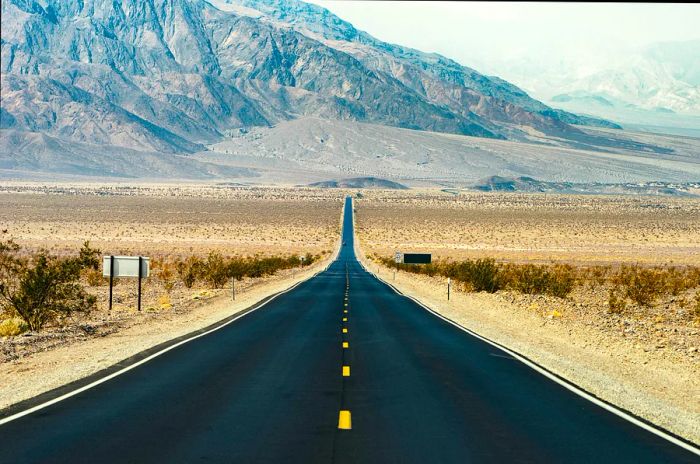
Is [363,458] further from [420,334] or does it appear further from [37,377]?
[420,334]

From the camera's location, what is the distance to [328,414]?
40.3ft

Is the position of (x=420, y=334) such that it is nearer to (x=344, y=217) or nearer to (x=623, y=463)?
(x=623, y=463)

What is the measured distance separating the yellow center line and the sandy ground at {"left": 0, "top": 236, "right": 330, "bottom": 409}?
184 inches

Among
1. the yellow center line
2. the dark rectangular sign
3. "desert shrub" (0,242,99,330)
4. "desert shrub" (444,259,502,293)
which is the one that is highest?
the yellow center line

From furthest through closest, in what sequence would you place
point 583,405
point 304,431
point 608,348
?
point 608,348
point 583,405
point 304,431

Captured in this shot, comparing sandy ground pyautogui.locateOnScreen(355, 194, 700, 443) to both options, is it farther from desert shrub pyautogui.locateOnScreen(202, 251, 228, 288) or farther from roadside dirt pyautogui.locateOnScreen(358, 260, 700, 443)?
desert shrub pyautogui.locateOnScreen(202, 251, 228, 288)

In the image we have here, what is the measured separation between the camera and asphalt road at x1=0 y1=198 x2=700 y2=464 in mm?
10000

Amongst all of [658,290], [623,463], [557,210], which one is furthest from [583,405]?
[557,210]

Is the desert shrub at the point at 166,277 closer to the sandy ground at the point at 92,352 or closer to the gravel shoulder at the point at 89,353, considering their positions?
the sandy ground at the point at 92,352

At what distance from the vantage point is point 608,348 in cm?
2255

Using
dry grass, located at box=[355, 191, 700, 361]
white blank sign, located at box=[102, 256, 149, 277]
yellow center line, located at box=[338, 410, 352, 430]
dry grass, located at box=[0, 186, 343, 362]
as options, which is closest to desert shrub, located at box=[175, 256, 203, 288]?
dry grass, located at box=[0, 186, 343, 362]

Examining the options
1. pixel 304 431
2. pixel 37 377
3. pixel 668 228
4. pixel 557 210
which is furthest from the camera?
pixel 557 210

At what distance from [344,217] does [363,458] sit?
13613 cm

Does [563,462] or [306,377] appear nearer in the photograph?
Answer: [563,462]
